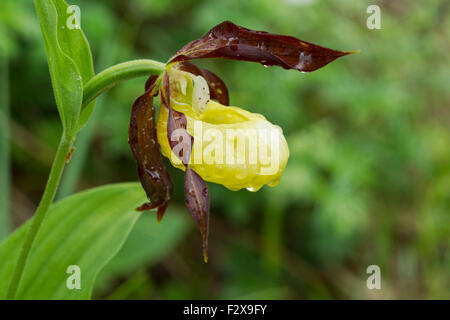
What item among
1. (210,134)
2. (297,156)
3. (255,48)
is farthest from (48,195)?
(297,156)

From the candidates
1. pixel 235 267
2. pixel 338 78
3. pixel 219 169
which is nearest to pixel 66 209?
pixel 219 169

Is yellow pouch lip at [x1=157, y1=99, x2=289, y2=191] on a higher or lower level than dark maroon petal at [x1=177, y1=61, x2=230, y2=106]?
lower

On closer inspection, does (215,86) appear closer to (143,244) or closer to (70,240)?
(70,240)

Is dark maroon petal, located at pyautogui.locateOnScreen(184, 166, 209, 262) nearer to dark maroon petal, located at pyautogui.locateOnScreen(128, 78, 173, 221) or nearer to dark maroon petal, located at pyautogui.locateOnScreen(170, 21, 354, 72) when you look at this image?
dark maroon petal, located at pyautogui.locateOnScreen(128, 78, 173, 221)

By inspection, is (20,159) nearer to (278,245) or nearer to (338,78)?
(278,245)

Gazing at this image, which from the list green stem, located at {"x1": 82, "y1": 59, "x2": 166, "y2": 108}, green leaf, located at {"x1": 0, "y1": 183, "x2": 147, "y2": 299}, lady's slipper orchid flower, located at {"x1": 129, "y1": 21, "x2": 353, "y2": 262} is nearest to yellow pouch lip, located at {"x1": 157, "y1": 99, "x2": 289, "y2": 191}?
lady's slipper orchid flower, located at {"x1": 129, "y1": 21, "x2": 353, "y2": 262}

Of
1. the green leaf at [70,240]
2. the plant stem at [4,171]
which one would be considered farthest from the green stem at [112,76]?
the plant stem at [4,171]
